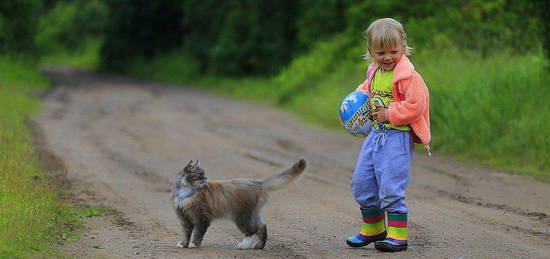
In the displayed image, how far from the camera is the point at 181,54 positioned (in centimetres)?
4319

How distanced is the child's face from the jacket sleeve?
186mm

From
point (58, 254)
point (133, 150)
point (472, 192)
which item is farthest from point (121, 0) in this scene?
point (58, 254)

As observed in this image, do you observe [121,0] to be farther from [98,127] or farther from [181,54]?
[98,127]

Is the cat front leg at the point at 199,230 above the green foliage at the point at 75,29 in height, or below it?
above

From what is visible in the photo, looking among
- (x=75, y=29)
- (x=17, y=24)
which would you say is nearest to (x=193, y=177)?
(x=17, y=24)

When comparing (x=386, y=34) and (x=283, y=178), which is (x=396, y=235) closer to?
(x=283, y=178)

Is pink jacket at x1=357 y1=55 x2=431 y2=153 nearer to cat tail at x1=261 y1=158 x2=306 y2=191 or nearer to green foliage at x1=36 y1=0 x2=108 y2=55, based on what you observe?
cat tail at x1=261 y1=158 x2=306 y2=191

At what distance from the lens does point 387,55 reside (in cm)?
680

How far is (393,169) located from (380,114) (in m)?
0.46

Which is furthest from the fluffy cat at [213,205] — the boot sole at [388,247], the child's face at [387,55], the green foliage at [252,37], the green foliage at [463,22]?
the green foliage at [252,37]

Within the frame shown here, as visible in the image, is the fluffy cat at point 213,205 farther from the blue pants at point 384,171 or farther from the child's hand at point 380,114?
the child's hand at point 380,114

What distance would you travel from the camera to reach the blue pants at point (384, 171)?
22.4 feet

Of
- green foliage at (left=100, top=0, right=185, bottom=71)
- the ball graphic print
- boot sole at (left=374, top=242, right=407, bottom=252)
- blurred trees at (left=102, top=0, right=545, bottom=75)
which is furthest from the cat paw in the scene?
green foliage at (left=100, top=0, right=185, bottom=71)

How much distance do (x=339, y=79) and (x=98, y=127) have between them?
25.1 ft
